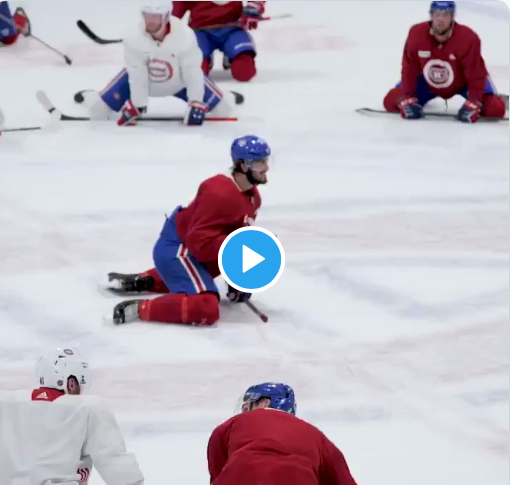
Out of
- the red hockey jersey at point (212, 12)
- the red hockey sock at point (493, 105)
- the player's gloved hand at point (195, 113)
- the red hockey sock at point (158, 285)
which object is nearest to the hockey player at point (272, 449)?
the red hockey sock at point (158, 285)

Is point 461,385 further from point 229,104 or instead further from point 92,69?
point 92,69

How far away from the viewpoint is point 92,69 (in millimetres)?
9062

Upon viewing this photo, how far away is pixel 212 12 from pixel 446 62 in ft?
5.16

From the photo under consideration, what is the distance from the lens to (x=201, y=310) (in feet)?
16.3

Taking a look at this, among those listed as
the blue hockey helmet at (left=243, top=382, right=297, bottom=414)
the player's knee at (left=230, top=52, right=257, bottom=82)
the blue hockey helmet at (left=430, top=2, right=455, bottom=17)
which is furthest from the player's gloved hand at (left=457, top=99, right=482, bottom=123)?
the blue hockey helmet at (left=243, top=382, right=297, bottom=414)

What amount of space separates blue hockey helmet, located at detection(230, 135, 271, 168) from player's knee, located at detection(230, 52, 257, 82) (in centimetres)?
382

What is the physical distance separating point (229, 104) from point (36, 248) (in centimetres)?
237

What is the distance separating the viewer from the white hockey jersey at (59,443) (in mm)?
3391

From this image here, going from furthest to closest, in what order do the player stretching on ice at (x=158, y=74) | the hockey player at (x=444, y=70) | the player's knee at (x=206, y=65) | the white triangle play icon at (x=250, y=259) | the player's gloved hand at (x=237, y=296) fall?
the player's knee at (x=206, y=65) < the hockey player at (x=444, y=70) < the player stretching on ice at (x=158, y=74) < the player's gloved hand at (x=237, y=296) < the white triangle play icon at (x=250, y=259)

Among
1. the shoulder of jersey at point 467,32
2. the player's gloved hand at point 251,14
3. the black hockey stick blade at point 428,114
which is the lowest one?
the black hockey stick blade at point 428,114

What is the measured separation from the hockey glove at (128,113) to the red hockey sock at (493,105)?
1828 millimetres

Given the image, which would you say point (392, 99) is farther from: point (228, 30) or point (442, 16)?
point (228, 30)

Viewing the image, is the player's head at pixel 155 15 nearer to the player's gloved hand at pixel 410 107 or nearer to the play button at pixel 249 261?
the player's gloved hand at pixel 410 107

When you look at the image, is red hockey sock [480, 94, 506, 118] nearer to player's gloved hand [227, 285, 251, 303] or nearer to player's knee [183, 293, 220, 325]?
player's gloved hand [227, 285, 251, 303]
